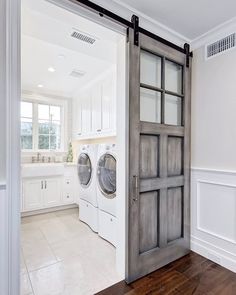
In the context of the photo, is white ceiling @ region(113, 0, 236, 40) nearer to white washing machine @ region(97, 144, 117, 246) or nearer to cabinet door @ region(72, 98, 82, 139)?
white washing machine @ region(97, 144, 117, 246)

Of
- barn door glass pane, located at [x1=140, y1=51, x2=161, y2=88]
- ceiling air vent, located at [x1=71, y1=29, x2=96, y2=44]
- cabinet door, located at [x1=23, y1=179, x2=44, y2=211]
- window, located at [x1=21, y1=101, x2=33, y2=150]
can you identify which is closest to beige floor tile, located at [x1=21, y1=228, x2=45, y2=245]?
cabinet door, located at [x1=23, y1=179, x2=44, y2=211]

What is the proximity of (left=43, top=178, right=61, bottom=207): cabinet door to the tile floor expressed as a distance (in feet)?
1.73

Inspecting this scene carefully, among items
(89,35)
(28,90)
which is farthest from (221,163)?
(28,90)

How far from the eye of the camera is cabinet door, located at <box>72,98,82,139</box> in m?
3.99

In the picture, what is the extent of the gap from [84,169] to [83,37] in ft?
6.27

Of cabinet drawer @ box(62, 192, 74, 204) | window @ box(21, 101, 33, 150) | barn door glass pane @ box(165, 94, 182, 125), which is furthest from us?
window @ box(21, 101, 33, 150)

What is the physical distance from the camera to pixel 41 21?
5.69 ft

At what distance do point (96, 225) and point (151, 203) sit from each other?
1.20 meters

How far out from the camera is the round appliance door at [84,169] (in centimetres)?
297

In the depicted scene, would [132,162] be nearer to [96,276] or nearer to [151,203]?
[151,203]

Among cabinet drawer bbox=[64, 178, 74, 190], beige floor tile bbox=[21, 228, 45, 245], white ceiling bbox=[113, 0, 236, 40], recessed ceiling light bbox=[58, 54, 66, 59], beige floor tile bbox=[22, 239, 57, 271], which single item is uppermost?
white ceiling bbox=[113, 0, 236, 40]

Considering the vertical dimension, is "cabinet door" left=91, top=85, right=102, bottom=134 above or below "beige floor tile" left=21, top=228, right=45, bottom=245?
above

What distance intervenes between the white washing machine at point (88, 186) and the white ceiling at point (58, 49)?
123cm

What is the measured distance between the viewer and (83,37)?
1.99 metres
